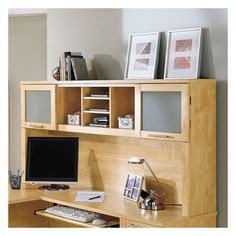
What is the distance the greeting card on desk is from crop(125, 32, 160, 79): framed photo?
879 millimetres

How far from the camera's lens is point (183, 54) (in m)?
3.36

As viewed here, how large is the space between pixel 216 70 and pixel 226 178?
67cm

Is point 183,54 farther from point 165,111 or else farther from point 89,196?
point 89,196

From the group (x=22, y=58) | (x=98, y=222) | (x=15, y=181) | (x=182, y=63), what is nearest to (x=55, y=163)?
(x=15, y=181)

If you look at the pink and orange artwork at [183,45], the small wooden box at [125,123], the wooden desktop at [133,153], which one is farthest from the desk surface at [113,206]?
the pink and orange artwork at [183,45]

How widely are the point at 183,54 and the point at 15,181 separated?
174 centimetres

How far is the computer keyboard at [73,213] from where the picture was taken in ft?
11.5

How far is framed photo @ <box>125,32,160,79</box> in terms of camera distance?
354 centimetres

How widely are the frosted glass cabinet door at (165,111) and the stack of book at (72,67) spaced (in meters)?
0.84

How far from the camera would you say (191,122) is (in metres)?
3.09

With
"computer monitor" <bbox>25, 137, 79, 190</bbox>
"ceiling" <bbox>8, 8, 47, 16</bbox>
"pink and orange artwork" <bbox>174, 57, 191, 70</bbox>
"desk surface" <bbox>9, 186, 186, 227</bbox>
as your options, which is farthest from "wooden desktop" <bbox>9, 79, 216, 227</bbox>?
"ceiling" <bbox>8, 8, 47, 16</bbox>

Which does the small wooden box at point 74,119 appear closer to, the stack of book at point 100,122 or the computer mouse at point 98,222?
the stack of book at point 100,122
